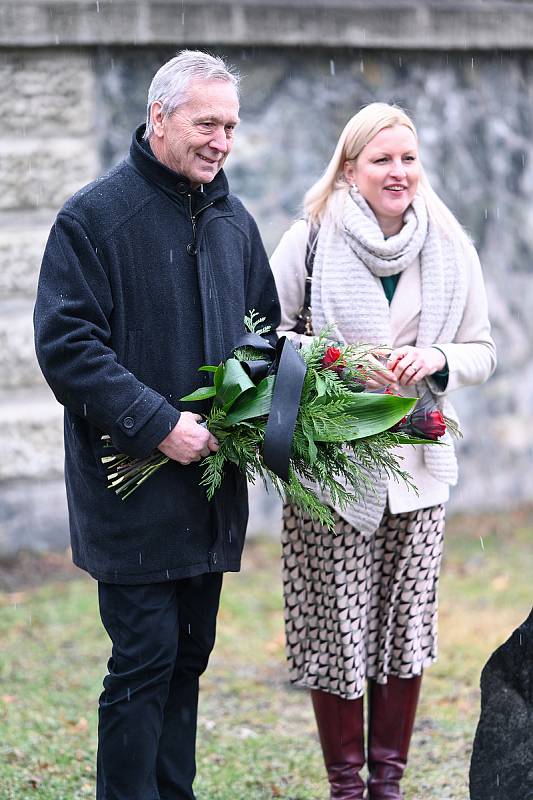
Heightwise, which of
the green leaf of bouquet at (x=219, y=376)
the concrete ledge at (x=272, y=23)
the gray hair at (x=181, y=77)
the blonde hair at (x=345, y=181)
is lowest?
the green leaf of bouquet at (x=219, y=376)

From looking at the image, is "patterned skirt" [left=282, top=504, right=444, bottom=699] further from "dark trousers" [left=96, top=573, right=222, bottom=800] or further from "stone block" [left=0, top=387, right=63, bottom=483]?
"stone block" [left=0, top=387, right=63, bottom=483]

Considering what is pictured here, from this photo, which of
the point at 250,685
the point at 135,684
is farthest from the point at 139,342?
the point at 250,685

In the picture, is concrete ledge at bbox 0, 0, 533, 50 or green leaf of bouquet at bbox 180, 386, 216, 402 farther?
concrete ledge at bbox 0, 0, 533, 50

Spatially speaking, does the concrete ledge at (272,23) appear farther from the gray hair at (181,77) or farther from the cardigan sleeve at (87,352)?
the cardigan sleeve at (87,352)

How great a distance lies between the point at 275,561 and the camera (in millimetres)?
6738

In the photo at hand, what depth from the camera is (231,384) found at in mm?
3072

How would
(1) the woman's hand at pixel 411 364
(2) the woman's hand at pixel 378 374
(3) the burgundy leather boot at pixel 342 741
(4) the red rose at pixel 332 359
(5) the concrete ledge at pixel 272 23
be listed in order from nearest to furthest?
1. (4) the red rose at pixel 332 359
2. (2) the woman's hand at pixel 378 374
3. (1) the woman's hand at pixel 411 364
4. (3) the burgundy leather boot at pixel 342 741
5. (5) the concrete ledge at pixel 272 23

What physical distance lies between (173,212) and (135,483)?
0.76m

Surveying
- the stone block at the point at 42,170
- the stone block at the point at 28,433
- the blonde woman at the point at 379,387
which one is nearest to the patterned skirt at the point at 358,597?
the blonde woman at the point at 379,387

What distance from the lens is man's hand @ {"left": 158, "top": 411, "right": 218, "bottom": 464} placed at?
3088mm

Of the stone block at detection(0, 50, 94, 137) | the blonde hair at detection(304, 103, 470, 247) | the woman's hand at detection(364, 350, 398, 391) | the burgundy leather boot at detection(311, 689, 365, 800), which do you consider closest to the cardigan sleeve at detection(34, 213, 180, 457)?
the woman's hand at detection(364, 350, 398, 391)

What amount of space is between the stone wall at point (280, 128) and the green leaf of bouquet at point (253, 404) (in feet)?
10.9

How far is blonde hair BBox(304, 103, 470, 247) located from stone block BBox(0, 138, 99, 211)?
9.14 feet

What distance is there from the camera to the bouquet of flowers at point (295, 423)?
3076 millimetres
